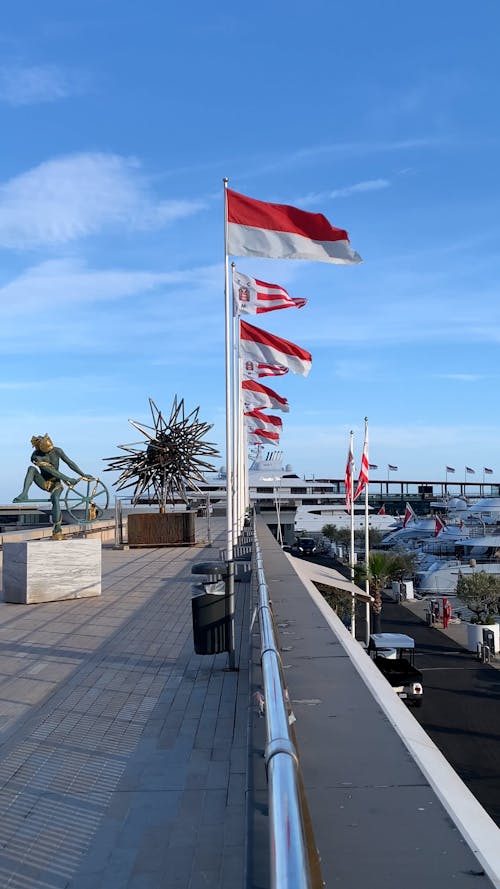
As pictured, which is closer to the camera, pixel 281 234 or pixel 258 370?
pixel 281 234

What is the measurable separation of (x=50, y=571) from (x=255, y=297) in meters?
7.99

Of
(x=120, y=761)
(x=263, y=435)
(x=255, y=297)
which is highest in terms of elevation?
(x=255, y=297)

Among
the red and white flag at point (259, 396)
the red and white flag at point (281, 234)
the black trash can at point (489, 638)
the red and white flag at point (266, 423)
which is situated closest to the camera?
the red and white flag at point (281, 234)

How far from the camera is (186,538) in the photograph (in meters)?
29.7

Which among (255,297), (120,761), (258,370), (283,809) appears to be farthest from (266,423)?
(283,809)

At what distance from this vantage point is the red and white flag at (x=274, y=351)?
20.8m

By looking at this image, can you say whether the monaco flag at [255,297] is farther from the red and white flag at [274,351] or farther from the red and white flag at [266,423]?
the red and white flag at [266,423]

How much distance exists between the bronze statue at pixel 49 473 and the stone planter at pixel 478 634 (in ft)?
59.3

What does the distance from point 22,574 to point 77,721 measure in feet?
27.4

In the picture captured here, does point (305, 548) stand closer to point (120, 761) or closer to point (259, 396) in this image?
point (259, 396)

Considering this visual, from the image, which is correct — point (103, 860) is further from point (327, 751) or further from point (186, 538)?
point (186, 538)

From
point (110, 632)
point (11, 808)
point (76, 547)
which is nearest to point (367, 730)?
Answer: point (11, 808)

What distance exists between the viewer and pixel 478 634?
2869 cm

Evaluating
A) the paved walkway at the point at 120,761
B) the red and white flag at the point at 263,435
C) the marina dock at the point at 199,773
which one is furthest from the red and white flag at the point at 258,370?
the marina dock at the point at 199,773
